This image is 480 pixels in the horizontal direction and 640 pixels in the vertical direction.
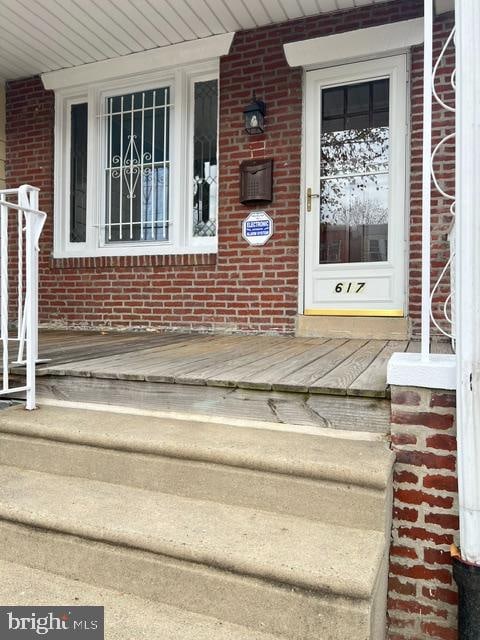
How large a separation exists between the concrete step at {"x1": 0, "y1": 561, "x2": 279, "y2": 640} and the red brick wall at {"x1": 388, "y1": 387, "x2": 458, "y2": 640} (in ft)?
2.16

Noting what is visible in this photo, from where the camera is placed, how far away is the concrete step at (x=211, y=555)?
3.75ft

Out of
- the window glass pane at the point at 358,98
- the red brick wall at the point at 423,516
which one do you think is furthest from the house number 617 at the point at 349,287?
the red brick wall at the point at 423,516

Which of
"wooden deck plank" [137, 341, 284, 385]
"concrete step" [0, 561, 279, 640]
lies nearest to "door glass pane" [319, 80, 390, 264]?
"wooden deck plank" [137, 341, 284, 385]

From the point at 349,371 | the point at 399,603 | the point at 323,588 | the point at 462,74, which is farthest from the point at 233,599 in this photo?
the point at 462,74

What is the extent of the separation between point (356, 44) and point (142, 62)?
1.93 meters

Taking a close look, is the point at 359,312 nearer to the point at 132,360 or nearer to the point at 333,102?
the point at 333,102

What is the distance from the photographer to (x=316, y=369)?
6.98ft

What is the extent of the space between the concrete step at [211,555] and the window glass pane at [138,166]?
3277 mm

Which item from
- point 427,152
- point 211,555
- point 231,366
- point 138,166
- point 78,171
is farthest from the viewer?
point 78,171

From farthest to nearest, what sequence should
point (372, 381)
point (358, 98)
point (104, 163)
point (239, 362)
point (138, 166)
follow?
point (104, 163)
point (138, 166)
point (358, 98)
point (239, 362)
point (372, 381)

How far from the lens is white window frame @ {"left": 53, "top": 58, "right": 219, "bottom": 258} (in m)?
4.34

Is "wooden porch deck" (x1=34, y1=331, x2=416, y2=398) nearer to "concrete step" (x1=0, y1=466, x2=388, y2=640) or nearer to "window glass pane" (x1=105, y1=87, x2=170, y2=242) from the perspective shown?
"concrete step" (x1=0, y1=466, x2=388, y2=640)

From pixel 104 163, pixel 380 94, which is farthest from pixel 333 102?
pixel 104 163

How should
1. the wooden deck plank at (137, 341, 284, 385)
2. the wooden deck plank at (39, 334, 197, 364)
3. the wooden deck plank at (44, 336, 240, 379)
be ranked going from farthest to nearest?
the wooden deck plank at (39, 334, 197, 364) < the wooden deck plank at (44, 336, 240, 379) < the wooden deck plank at (137, 341, 284, 385)
